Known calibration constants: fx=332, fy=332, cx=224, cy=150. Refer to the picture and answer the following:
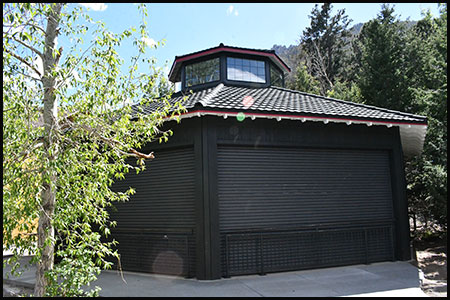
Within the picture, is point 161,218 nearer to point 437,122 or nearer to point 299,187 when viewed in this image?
point 299,187

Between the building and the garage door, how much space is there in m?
0.02

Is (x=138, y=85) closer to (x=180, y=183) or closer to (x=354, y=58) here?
(x=180, y=183)

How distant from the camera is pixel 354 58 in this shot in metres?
32.3

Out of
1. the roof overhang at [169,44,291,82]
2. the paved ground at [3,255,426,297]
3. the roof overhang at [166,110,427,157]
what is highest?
the roof overhang at [169,44,291,82]

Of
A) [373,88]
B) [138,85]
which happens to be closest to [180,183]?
[138,85]

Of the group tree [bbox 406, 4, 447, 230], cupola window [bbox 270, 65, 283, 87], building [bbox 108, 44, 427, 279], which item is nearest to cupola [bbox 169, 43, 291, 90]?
cupola window [bbox 270, 65, 283, 87]

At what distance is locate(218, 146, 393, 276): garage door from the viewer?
6922 millimetres

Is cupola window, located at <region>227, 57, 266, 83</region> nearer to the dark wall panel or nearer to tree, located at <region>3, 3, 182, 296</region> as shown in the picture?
the dark wall panel

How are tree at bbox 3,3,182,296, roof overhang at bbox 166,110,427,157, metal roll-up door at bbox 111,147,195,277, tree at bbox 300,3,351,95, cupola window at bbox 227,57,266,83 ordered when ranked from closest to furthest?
tree at bbox 3,3,182,296
roof overhang at bbox 166,110,427,157
metal roll-up door at bbox 111,147,195,277
cupola window at bbox 227,57,266,83
tree at bbox 300,3,351,95

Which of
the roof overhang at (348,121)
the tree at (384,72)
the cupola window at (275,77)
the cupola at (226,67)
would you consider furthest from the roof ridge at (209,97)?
the tree at (384,72)

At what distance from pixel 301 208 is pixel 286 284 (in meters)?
1.92

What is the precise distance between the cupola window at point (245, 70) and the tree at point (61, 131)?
622 cm

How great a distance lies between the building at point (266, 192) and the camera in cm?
679

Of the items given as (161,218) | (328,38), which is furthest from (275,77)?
(328,38)
